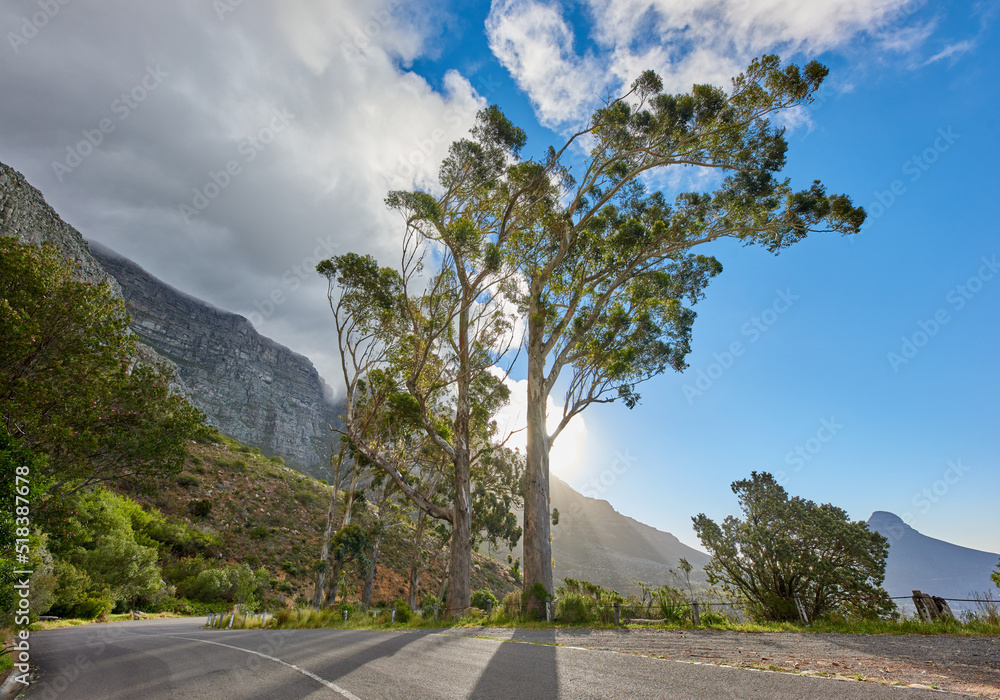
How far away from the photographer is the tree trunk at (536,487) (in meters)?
14.5

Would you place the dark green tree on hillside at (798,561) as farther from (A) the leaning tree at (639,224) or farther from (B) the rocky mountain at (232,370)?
(B) the rocky mountain at (232,370)

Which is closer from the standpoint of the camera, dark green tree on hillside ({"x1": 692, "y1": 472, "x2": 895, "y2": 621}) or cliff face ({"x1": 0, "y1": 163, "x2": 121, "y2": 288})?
dark green tree on hillside ({"x1": 692, "y1": 472, "x2": 895, "y2": 621})

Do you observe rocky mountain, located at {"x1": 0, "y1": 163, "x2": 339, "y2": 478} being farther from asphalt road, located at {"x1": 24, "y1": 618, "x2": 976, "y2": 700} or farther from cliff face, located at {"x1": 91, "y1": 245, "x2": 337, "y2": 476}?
asphalt road, located at {"x1": 24, "y1": 618, "x2": 976, "y2": 700}

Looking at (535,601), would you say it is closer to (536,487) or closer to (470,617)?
(470,617)

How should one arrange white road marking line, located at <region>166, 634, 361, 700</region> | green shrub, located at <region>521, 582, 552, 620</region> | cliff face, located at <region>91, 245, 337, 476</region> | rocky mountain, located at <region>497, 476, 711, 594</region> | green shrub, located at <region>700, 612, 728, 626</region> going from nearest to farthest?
1. white road marking line, located at <region>166, 634, 361, 700</region>
2. green shrub, located at <region>700, 612, 728, 626</region>
3. green shrub, located at <region>521, 582, 552, 620</region>
4. rocky mountain, located at <region>497, 476, 711, 594</region>
5. cliff face, located at <region>91, 245, 337, 476</region>

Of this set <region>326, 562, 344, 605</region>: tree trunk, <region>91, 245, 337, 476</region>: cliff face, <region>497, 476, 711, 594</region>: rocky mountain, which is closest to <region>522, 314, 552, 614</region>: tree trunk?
<region>326, 562, 344, 605</region>: tree trunk

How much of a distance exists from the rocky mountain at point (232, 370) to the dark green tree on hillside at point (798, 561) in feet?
322

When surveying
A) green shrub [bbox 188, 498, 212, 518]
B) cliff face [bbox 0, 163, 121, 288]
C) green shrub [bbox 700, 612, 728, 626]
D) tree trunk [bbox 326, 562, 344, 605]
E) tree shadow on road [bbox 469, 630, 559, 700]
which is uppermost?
cliff face [bbox 0, 163, 121, 288]

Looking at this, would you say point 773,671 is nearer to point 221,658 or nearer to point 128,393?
point 221,658

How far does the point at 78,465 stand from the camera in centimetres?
1600

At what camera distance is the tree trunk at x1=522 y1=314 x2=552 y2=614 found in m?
14.5

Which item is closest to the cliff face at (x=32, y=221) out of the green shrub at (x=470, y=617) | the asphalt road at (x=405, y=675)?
the green shrub at (x=470, y=617)

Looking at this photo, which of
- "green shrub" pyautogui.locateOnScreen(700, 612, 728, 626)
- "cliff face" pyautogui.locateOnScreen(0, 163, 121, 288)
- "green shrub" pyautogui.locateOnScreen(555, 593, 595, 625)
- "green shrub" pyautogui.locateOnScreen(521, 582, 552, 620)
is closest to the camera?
"green shrub" pyautogui.locateOnScreen(700, 612, 728, 626)

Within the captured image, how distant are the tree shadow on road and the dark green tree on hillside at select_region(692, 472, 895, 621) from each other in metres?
8.84
